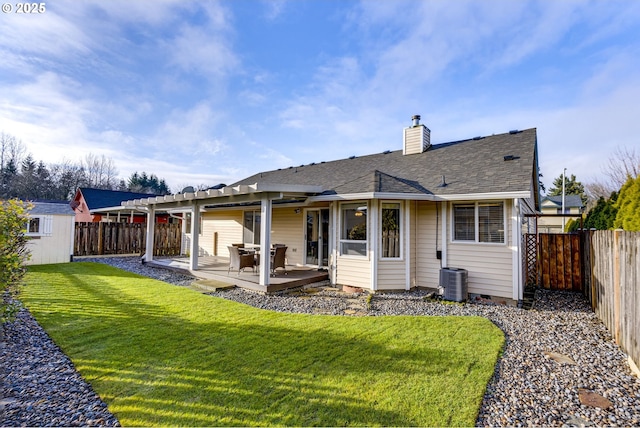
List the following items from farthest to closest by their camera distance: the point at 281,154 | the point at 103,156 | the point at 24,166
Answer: the point at 103,156
the point at 24,166
the point at 281,154

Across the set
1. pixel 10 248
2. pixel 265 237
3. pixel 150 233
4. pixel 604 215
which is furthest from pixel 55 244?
pixel 604 215

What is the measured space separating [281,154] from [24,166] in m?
39.1

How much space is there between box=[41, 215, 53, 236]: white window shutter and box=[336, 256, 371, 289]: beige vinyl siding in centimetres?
1353

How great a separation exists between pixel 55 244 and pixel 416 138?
1688 centimetres

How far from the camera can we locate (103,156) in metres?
44.9

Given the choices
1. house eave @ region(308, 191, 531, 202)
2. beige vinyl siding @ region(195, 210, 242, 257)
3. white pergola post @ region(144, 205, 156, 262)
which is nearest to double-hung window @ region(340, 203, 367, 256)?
house eave @ region(308, 191, 531, 202)

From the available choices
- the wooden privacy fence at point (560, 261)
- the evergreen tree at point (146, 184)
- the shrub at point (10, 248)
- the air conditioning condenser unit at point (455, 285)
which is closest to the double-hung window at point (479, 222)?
the air conditioning condenser unit at point (455, 285)

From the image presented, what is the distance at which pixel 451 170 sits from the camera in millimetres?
9320

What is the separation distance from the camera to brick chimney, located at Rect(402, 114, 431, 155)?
467 inches

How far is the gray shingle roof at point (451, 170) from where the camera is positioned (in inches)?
310

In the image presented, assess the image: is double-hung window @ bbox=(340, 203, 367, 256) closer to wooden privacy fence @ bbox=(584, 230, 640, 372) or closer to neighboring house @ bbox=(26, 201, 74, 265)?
wooden privacy fence @ bbox=(584, 230, 640, 372)

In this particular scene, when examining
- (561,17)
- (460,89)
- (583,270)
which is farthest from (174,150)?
(583,270)

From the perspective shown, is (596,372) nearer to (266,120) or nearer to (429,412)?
(429,412)

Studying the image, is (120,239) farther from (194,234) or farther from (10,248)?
(10,248)
